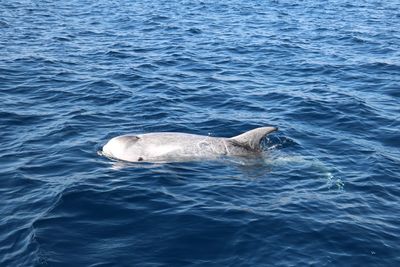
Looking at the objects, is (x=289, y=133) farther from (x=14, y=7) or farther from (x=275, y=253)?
(x=14, y=7)

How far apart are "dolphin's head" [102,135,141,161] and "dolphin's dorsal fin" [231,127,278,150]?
3.27 meters

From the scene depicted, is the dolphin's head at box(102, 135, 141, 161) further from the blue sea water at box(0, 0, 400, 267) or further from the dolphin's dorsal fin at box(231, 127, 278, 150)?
the dolphin's dorsal fin at box(231, 127, 278, 150)

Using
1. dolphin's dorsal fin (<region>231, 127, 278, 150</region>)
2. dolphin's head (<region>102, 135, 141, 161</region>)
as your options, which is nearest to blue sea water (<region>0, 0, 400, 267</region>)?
dolphin's head (<region>102, 135, 141, 161</region>)

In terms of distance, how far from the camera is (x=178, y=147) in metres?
16.9

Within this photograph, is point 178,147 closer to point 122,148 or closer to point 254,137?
point 122,148

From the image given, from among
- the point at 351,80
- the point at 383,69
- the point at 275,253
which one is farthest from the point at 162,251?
the point at 383,69

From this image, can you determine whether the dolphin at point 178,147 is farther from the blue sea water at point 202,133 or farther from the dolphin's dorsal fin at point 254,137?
the blue sea water at point 202,133

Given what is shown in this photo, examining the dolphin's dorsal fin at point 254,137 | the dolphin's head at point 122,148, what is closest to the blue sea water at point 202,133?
the dolphin's head at point 122,148

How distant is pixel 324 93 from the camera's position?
24.1 meters

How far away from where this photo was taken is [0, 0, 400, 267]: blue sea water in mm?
11898

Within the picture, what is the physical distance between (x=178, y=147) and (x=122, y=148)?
5.83ft

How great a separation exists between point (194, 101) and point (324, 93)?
6083mm

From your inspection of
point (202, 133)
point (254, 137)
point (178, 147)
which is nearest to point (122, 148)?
point (178, 147)

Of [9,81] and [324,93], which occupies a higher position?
[9,81]
